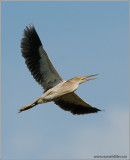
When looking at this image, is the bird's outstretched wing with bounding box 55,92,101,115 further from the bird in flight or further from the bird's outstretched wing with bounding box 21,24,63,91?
the bird's outstretched wing with bounding box 21,24,63,91

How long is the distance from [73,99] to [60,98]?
0.42 m

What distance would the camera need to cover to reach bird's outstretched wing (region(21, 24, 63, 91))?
1126 centimetres

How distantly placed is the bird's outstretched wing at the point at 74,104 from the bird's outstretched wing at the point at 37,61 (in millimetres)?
957

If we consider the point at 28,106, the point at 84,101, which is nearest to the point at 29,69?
the point at 28,106

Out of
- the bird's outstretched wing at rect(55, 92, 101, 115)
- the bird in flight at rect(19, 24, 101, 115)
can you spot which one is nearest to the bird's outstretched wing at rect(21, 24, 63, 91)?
the bird in flight at rect(19, 24, 101, 115)

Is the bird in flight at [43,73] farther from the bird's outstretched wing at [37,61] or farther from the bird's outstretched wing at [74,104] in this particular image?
the bird's outstretched wing at [74,104]

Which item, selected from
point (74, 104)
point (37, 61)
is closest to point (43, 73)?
point (37, 61)

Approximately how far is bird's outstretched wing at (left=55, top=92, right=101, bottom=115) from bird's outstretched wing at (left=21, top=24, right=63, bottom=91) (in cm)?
96

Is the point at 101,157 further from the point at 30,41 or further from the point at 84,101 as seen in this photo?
the point at 30,41

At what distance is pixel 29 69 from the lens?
11344mm

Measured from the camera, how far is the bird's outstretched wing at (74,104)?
39.7ft

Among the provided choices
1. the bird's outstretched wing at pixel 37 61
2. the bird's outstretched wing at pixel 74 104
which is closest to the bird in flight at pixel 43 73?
the bird's outstretched wing at pixel 37 61

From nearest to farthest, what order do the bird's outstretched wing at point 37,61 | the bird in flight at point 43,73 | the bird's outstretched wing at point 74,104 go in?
the bird in flight at point 43,73 < the bird's outstretched wing at point 37,61 < the bird's outstretched wing at point 74,104

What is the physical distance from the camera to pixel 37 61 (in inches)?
446
